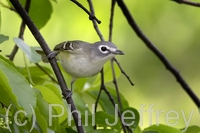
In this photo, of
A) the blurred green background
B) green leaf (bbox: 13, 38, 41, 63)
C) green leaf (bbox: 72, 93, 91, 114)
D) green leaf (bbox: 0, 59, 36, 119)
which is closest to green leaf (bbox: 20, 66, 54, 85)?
green leaf (bbox: 13, 38, 41, 63)

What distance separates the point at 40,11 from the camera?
3.81 ft

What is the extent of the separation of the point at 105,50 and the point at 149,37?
1.80m

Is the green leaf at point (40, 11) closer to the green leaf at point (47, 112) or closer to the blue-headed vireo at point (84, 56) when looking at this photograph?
the blue-headed vireo at point (84, 56)

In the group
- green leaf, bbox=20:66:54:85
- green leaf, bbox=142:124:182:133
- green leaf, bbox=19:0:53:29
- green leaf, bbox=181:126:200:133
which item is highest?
green leaf, bbox=19:0:53:29

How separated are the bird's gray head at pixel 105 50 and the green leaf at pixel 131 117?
0.18 meters

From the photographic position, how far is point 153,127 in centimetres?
80

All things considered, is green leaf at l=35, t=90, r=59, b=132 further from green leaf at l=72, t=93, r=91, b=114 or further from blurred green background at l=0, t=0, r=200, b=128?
blurred green background at l=0, t=0, r=200, b=128

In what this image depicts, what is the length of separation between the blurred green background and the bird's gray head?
113cm

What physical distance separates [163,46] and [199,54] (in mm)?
291

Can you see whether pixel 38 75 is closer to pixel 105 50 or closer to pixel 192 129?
pixel 105 50

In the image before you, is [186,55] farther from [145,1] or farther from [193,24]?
[145,1]

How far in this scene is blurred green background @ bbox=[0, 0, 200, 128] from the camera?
7.42 feet

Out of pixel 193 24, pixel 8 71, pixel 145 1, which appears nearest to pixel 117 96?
pixel 8 71

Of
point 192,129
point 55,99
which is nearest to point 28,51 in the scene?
point 55,99
